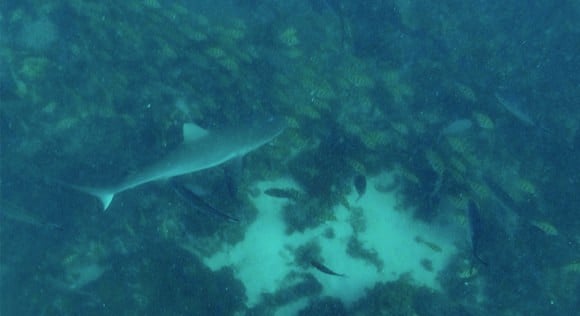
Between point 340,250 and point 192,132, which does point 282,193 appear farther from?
point 192,132

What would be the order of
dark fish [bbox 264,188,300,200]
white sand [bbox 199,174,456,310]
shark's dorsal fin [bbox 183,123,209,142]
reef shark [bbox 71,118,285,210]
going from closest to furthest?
1. reef shark [bbox 71,118,285,210]
2. shark's dorsal fin [bbox 183,123,209,142]
3. dark fish [bbox 264,188,300,200]
4. white sand [bbox 199,174,456,310]

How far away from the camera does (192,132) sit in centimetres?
629

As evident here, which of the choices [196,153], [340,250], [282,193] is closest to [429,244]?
[340,250]

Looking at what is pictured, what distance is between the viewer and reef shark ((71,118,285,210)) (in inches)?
237

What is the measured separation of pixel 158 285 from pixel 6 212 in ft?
9.91

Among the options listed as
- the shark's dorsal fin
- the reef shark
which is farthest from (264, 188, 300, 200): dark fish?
the shark's dorsal fin

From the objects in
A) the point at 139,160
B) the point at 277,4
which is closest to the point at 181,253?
the point at 139,160

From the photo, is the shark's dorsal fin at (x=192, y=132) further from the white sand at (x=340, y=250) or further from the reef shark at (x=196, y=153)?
A: the white sand at (x=340, y=250)

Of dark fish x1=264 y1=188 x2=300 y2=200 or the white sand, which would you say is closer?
dark fish x1=264 y1=188 x2=300 y2=200

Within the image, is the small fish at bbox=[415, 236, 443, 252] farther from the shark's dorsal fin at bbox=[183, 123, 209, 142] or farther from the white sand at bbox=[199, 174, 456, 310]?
the shark's dorsal fin at bbox=[183, 123, 209, 142]

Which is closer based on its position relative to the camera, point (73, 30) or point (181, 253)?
point (181, 253)

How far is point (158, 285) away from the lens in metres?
7.17

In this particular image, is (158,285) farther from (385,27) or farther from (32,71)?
(385,27)

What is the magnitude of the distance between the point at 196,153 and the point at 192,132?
0.40 meters
